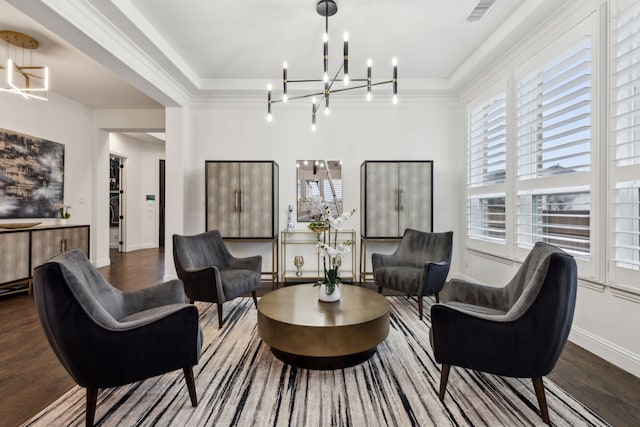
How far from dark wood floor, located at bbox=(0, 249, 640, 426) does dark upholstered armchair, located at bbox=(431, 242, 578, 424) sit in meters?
0.53

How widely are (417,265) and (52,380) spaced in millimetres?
3484

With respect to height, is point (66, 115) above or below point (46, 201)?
above

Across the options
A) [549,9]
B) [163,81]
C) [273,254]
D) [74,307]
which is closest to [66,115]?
[163,81]

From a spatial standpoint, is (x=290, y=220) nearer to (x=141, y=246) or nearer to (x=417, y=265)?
(x=417, y=265)

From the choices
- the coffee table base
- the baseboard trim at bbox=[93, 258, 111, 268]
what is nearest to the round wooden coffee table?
the coffee table base

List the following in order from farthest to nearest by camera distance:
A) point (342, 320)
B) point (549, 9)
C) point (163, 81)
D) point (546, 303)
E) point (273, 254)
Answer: point (273, 254) → point (163, 81) → point (549, 9) → point (342, 320) → point (546, 303)

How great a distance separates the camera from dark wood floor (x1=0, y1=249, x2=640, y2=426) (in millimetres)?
1729

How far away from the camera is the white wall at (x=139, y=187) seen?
7.61 metres

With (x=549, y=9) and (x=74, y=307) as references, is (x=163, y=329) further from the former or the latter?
(x=549, y=9)

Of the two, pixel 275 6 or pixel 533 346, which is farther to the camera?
pixel 275 6

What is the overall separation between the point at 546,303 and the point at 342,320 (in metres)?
1.17

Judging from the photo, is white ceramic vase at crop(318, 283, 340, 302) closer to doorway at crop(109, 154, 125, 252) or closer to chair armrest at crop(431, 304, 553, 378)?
chair armrest at crop(431, 304, 553, 378)

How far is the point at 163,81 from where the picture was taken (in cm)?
394

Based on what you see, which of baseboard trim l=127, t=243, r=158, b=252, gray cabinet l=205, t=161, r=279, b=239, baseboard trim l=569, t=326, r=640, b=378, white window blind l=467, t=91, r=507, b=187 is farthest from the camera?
baseboard trim l=127, t=243, r=158, b=252
